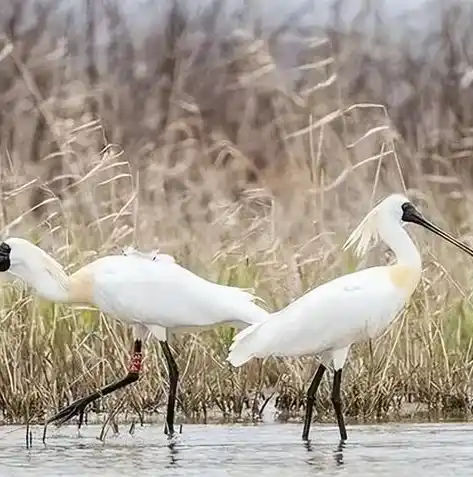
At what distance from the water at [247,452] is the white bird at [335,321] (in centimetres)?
28

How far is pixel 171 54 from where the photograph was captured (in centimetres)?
1429

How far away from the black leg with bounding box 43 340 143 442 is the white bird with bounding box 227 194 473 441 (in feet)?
1.82

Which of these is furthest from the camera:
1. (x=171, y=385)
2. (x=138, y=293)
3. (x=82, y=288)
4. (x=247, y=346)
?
(x=82, y=288)

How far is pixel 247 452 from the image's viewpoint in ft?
26.5

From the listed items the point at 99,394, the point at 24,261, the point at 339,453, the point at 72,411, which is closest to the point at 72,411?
the point at 72,411

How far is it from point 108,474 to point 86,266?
2.24 meters

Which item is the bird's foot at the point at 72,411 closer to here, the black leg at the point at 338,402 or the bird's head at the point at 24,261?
the bird's head at the point at 24,261

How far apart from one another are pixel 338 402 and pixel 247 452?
2.75 feet

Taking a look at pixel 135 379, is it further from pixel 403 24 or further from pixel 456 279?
pixel 403 24

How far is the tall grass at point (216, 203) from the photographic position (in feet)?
31.0

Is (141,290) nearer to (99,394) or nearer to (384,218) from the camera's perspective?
(99,394)

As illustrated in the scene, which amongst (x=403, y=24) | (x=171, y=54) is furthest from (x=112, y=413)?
(x=403, y=24)

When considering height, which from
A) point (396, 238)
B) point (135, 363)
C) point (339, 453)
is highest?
point (396, 238)

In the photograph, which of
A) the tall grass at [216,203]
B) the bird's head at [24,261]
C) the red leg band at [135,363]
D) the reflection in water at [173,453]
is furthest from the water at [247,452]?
the bird's head at [24,261]
